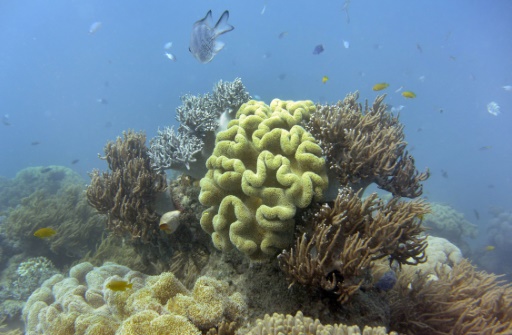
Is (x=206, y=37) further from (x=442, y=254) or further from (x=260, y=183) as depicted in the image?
(x=442, y=254)

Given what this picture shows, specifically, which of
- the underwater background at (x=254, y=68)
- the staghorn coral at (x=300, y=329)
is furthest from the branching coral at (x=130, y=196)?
the underwater background at (x=254, y=68)

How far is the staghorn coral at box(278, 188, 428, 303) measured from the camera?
123 inches

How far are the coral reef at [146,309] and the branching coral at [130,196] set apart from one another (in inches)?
32.3

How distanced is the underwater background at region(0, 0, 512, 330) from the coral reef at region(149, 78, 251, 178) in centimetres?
8925

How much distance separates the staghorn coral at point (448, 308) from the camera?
13.5 ft

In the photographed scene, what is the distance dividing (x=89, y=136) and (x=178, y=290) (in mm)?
136613

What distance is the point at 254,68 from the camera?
12681 cm

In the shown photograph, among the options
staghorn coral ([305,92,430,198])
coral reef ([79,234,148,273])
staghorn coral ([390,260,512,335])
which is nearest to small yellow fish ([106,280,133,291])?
staghorn coral ([305,92,430,198])

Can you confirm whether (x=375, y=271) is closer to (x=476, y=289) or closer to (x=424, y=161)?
(x=476, y=289)

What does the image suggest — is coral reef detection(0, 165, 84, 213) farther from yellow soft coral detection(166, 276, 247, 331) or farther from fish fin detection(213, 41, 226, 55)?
yellow soft coral detection(166, 276, 247, 331)

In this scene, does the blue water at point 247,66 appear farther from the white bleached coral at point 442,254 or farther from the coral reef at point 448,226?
the white bleached coral at point 442,254

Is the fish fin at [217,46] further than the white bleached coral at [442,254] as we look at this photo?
No

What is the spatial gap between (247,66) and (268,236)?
133394mm

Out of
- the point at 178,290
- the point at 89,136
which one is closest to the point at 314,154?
the point at 178,290
